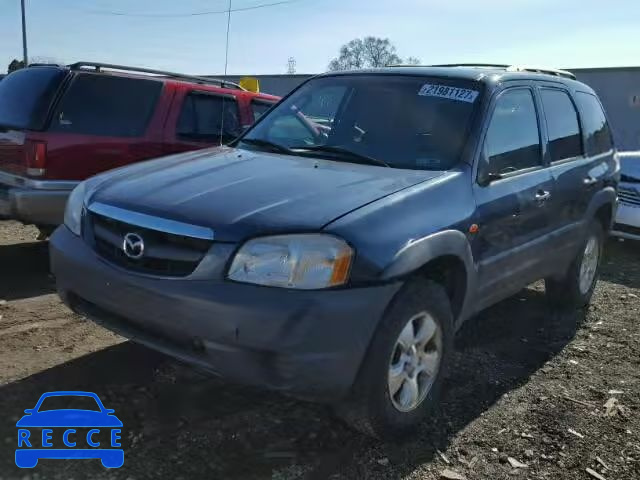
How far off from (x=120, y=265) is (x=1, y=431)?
3.12 feet

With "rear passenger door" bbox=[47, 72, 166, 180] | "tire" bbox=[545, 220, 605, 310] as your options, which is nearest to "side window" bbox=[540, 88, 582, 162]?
"tire" bbox=[545, 220, 605, 310]

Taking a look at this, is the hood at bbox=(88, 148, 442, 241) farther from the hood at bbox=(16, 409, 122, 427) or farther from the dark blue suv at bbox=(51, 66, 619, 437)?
the hood at bbox=(16, 409, 122, 427)

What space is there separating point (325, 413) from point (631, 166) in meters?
6.41

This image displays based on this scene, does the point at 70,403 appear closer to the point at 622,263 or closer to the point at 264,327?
the point at 264,327

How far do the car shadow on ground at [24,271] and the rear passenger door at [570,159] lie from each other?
3.89 meters

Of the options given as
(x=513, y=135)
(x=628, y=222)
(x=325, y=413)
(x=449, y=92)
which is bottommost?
(x=325, y=413)

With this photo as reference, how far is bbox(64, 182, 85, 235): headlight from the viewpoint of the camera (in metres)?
3.28

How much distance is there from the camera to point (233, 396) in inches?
137

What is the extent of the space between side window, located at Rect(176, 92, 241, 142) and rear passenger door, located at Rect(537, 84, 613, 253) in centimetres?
298

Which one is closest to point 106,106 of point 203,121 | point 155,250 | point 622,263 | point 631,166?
point 203,121

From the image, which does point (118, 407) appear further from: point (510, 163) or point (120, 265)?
point (510, 163)

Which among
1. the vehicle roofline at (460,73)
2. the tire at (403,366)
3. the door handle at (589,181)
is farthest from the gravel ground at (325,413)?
the vehicle roofline at (460,73)

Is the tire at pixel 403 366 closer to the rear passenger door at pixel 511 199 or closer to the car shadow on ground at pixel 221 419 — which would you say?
the car shadow on ground at pixel 221 419

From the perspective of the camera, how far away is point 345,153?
12.0 feet
